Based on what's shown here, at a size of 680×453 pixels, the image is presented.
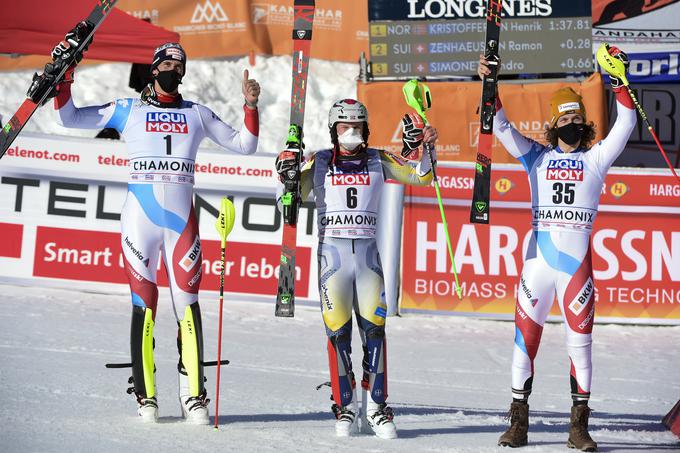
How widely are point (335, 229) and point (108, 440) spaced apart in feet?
6.03

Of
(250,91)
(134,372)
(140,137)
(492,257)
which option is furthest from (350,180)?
(492,257)

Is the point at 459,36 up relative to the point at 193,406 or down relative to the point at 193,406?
up

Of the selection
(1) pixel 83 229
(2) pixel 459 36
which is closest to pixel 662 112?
(2) pixel 459 36

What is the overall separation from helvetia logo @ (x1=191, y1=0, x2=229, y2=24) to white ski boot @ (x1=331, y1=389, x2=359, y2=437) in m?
10.9

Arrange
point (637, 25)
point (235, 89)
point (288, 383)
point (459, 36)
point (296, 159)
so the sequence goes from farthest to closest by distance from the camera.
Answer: point (235, 89), point (637, 25), point (459, 36), point (288, 383), point (296, 159)

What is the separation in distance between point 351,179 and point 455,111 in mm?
7722

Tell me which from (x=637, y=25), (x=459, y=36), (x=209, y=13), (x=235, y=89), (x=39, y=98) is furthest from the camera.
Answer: (x=235, y=89)

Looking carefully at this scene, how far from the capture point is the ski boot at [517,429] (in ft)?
22.0

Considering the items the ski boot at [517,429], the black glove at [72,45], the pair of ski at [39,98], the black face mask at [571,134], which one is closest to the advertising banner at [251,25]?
the pair of ski at [39,98]

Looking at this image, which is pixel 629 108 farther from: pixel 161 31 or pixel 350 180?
pixel 161 31

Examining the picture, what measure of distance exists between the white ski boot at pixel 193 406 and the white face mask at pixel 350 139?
1.77 meters

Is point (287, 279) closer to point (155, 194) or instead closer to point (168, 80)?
point (155, 194)

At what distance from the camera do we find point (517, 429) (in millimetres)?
6746

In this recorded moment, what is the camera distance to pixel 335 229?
696 centimetres
